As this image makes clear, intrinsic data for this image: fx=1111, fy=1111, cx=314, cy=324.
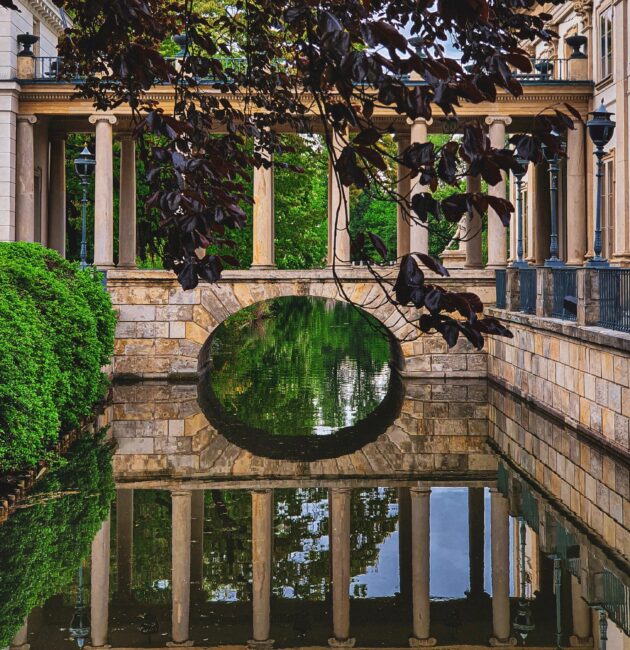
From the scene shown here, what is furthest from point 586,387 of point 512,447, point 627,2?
point 627,2

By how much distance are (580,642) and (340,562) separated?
305cm

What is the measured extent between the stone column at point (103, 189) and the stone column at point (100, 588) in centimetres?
1851

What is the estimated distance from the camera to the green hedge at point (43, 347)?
1392 centimetres

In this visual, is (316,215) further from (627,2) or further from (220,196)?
(220,196)

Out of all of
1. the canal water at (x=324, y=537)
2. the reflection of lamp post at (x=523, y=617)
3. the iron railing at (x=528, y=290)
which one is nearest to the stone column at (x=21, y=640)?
the canal water at (x=324, y=537)

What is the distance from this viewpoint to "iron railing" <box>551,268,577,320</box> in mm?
20328

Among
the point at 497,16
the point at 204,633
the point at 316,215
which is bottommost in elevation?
the point at 204,633

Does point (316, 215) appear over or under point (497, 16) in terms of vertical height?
over

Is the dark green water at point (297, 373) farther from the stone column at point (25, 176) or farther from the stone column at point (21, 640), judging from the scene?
the stone column at point (25, 176)

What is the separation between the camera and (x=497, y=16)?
517 cm

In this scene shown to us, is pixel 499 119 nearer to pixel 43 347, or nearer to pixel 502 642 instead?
pixel 43 347

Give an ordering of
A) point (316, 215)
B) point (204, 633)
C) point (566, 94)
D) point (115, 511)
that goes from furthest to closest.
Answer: point (316, 215), point (566, 94), point (115, 511), point (204, 633)

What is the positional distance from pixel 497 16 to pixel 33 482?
36.2 ft

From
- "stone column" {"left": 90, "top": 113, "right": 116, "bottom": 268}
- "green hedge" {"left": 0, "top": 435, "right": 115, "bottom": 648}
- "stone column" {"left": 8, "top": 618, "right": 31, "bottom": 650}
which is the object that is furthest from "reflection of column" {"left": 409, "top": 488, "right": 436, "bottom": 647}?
"stone column" {"left": 90, "top": 113, "right": 116, "bottom": 268}
